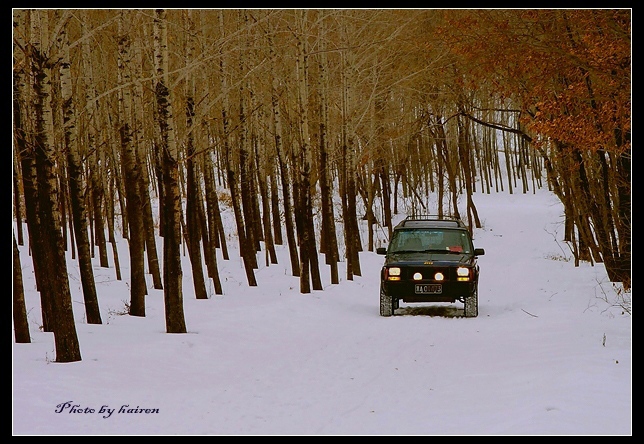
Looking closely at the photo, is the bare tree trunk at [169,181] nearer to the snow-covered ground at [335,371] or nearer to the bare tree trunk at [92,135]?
the snow-covered ground at [335,371]

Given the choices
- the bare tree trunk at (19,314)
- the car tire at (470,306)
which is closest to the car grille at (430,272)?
the car tire at (470,306)

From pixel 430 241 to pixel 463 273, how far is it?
168cm

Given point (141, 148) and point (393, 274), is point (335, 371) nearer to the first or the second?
point (393, 274)

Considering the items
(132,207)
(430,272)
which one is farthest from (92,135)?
(430,272)

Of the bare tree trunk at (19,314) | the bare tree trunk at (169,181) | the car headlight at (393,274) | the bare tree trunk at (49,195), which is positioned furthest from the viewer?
the car headlight at (393,274)

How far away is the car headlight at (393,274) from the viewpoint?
14.8 metres

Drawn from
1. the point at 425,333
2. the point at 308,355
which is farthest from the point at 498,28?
the point at 308,355

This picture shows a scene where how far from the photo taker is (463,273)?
47.9 ft

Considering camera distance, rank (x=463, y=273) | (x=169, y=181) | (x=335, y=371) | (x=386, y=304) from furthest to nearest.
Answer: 1. (x=386, y=304)
2. (x=463, y=273)
3. (x=169, y=181)
4. (x=335, y=371)

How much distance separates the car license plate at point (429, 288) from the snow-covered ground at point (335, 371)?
2.00 feet

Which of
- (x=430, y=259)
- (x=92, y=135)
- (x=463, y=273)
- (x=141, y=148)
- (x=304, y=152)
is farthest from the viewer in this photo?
(x=304, y=152)

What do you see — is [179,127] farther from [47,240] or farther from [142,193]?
[47,240]

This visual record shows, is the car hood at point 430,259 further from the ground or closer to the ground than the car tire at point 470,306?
further from the ground

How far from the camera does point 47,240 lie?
9.45m
